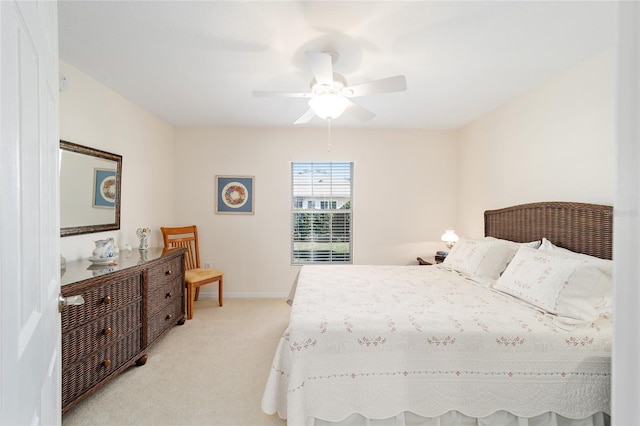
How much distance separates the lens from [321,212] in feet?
14.7

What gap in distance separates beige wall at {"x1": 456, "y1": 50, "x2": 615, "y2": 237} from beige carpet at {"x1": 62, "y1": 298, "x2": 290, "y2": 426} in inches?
→ 109

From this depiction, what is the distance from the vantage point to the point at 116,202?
306 centimetres

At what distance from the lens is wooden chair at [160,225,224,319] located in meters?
3.51

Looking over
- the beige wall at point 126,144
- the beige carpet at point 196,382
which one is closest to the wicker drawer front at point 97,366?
the beige carpet at point 196,382

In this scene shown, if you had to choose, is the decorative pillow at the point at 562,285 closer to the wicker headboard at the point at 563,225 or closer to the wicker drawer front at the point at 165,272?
the wicker headboard at the point at 563,225

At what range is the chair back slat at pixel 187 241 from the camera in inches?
150

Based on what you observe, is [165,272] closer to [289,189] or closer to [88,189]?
[88,189]

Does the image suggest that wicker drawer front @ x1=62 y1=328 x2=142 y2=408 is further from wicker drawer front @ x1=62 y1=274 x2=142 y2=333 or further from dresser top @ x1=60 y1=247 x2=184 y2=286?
dresser top @ x1=60 y1=247 x2=184 y2=286

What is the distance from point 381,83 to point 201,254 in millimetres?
3450

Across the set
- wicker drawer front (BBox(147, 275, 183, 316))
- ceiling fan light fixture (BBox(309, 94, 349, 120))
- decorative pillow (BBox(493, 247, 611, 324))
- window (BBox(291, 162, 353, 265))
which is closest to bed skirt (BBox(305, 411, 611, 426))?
decorative pillow (BBox(493, 247, 611, 324))

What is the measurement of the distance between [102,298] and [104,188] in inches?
50.7

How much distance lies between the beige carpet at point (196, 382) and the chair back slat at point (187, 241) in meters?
0.94

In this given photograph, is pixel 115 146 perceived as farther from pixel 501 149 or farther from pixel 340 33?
pixel 501 149

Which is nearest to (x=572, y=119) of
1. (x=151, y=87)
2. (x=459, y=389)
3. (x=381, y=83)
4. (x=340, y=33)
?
(x=381, y=83)
